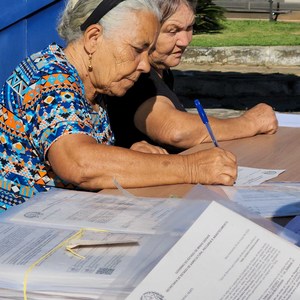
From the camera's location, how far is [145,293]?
1422 mm

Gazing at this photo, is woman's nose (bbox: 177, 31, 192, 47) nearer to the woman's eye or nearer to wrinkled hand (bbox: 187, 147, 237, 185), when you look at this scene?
the woman's eye

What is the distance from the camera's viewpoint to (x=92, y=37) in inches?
99.7

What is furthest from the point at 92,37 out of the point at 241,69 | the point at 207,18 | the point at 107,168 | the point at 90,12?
the point at 207,18

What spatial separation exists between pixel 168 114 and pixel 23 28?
61.8 inches

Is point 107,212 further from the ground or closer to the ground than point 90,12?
closer to the ground

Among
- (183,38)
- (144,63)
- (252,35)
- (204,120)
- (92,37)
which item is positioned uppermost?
(92,37)

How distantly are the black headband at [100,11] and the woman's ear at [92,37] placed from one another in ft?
0.05

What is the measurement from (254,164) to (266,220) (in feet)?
2.65

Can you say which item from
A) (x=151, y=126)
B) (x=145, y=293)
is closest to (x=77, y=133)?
(x=151, y=126)

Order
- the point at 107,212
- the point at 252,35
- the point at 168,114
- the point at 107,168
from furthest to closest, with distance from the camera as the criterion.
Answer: the point at 252,35
the point at 168,114
the point at 107,168
the point at 107,212

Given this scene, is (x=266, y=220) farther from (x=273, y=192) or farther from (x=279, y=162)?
(x=279, y=162)

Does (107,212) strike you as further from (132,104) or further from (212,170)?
(132,104)

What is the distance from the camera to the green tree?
16531mm

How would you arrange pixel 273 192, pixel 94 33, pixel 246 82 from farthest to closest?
pixel 246 82 → pixel 94 33 → pixel 273 192
